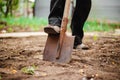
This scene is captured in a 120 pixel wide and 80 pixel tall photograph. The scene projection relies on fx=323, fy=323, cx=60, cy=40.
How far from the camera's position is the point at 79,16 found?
407 cm

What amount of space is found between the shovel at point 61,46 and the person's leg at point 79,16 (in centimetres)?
73

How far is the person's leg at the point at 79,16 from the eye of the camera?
3.98m

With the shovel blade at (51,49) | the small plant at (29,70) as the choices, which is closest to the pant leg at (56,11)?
the shovel blade at (51,49)

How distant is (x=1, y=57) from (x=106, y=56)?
1.16 meters

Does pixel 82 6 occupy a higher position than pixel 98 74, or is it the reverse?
pixel 82 6

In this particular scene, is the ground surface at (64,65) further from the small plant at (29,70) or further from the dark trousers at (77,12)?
the dark trousers at (77,12)

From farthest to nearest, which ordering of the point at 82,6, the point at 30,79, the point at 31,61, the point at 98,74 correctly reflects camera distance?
1. the point at 82,6
2. the point at 31,61
3. the point at 98,74
4. the point at 30,79

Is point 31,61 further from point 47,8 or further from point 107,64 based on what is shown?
point 47,8

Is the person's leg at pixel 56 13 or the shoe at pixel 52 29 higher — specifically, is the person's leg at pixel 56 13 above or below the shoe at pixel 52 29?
above

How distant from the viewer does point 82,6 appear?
13.1 ft

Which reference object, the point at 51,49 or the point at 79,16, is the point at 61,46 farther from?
the point at 79,16

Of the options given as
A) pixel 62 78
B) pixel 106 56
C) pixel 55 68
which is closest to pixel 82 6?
pixel 106 56

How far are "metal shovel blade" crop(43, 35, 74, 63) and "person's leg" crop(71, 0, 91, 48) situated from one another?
30.6 inches

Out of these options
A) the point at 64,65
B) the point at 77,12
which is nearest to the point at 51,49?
the point at 64,65
